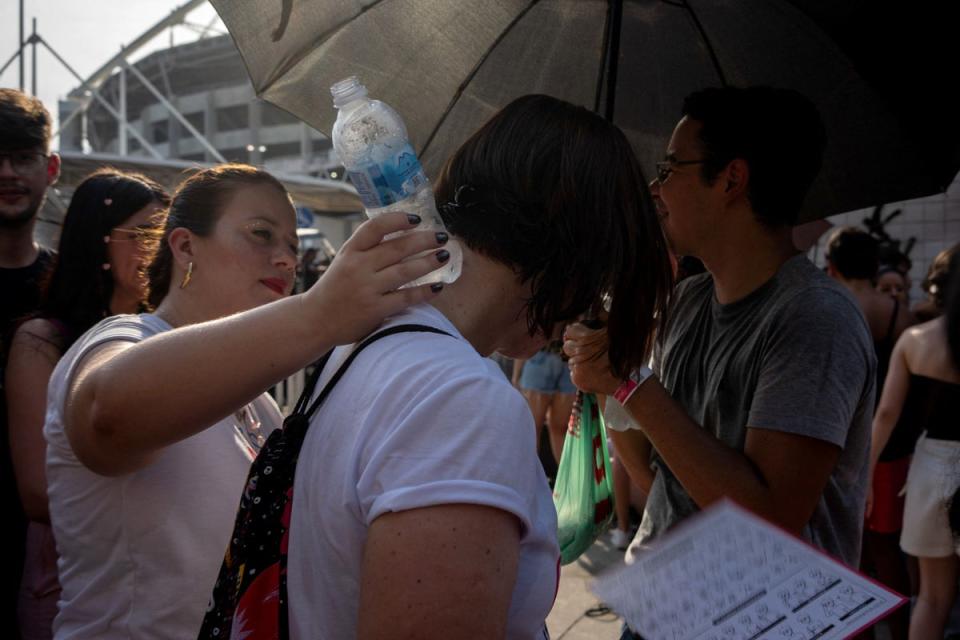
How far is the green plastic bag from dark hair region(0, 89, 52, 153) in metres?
2.29

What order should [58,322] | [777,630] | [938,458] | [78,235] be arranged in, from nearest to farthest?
1. [777,630]
2. [58,322]
3. [78,235]
4. [938,458]

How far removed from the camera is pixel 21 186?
9.32ft

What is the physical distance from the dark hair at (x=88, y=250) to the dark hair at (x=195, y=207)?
1.22 feet

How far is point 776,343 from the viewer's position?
185 centimetres

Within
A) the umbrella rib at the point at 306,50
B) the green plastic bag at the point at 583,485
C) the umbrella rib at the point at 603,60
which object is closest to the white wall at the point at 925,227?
the umbrella rib at the point at 603,60

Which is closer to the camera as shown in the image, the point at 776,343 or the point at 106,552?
the point at 106,552

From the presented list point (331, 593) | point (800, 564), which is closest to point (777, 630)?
point (800, 564)

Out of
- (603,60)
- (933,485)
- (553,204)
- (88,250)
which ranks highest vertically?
(603,60)

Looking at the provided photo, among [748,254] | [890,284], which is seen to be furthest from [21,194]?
[890,284]

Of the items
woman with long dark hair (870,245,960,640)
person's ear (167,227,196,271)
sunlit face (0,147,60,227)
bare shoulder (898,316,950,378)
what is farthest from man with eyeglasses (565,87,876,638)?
sunlit face (0,147,60,227)

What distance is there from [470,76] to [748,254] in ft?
3.55

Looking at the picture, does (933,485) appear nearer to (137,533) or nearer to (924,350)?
(924,350)

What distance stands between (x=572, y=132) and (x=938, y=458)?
10.7 ft

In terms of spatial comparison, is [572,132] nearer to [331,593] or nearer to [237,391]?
[237,391]
